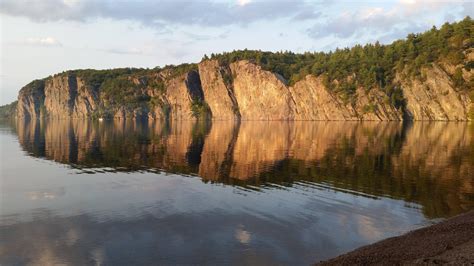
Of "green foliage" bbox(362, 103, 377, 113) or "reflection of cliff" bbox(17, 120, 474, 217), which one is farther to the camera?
"green foliage" bbox(362, 103, 377, 113)

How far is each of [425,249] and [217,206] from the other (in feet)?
46.2

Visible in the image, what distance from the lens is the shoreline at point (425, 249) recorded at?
12828mm

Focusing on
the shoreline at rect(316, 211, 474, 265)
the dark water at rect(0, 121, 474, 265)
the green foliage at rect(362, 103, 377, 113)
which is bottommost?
the dark water at rect(0, 121, 474, 265)

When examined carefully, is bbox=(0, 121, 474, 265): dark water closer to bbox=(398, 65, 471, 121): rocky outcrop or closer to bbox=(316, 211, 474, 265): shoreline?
bbox=(316, 211, 474, 265): shoreline

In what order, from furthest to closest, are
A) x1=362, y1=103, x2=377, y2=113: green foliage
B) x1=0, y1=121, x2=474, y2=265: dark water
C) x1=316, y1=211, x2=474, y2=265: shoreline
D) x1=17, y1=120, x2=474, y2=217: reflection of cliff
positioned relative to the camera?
x1=362, y1=103, x2=377, y2=113: green foliage
x1=17, y1=120, x2=474, y2=217: reflection of cliff
x1=0, y1=121, x2=474, y2=265: dark water
x1=316, y1=211, x2=474, y2=265: shoreline

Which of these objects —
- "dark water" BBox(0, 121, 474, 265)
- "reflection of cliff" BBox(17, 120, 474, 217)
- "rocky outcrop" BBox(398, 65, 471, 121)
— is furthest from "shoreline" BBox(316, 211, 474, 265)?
"rocky outcrop" BBox(398, 65, 471, 121)

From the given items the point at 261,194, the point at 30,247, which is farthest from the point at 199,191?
the point at 30,247

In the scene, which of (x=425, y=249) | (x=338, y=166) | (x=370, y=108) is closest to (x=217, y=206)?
(x=425, y=249)

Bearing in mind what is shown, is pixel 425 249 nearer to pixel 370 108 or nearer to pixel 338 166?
pixel 338 166

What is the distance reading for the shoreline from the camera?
42.1 ft

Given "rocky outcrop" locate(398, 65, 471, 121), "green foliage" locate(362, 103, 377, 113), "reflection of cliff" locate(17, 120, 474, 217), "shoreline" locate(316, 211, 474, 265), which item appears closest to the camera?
"shoreline" locate(316, 211, 474, 265)

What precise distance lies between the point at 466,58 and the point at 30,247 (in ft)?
645

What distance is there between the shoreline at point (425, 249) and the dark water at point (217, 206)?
192 cm

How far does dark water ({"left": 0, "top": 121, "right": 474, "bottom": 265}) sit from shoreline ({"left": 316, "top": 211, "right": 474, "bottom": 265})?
1916 millimetres
